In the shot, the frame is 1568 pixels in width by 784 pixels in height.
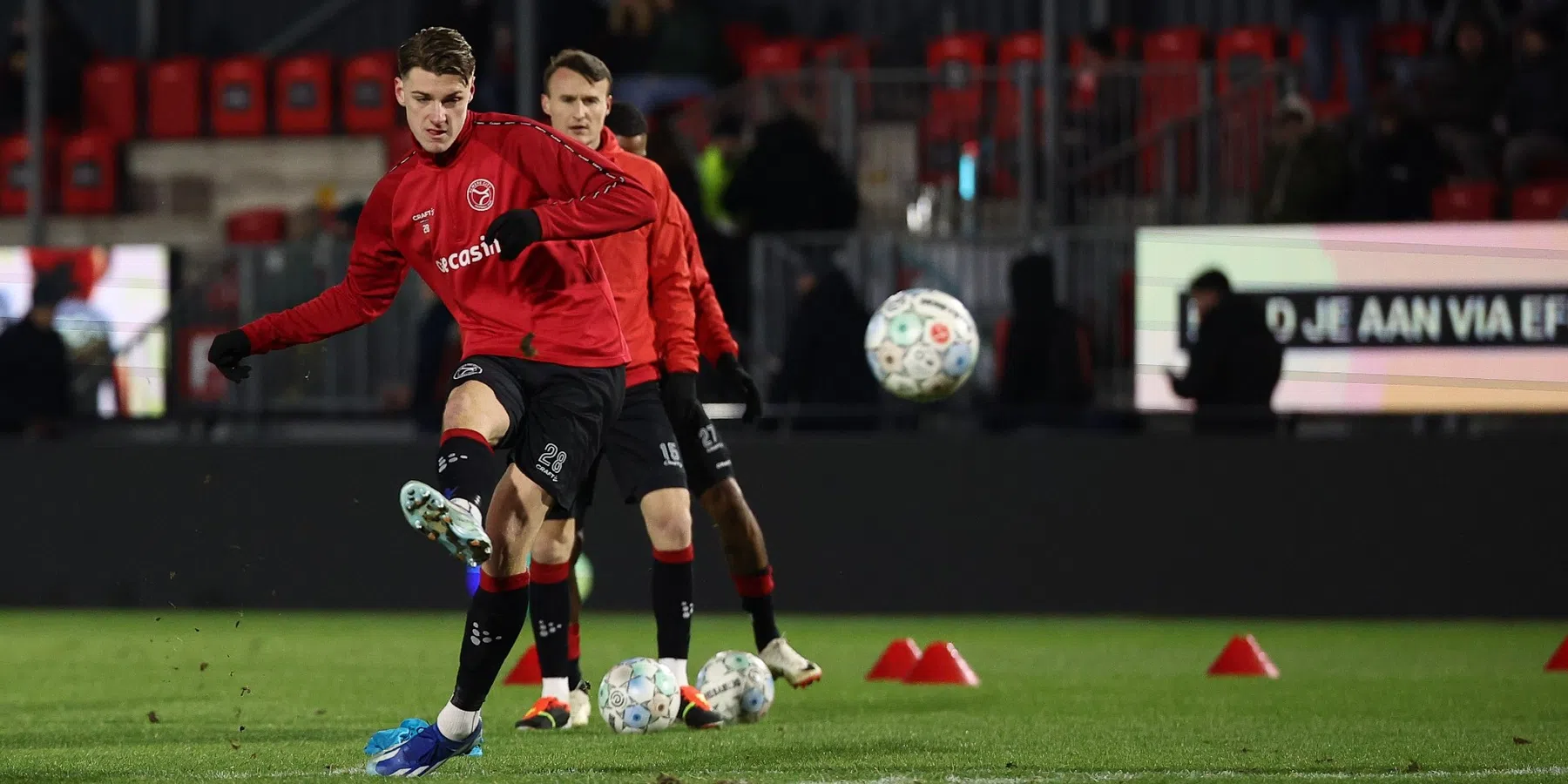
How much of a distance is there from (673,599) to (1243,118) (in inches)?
312

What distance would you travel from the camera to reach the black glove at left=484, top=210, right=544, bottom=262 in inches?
211

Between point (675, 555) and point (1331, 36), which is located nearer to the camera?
point (675, 555)

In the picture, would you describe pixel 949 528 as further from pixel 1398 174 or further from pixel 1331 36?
pixel 1331 36

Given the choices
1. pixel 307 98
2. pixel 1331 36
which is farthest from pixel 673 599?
pixel 307 98

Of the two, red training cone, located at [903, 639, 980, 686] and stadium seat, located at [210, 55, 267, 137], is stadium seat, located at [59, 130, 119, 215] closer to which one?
stadium seat, located at [210, 55, 267, 137]

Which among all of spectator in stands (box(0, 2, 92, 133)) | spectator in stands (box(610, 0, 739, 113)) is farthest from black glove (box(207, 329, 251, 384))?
spectator in stands (box(0, 2, 92, 133))

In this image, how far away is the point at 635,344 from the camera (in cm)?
690

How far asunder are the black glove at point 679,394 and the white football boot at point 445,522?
195 centimetres

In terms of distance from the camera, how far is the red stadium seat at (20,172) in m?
17.5

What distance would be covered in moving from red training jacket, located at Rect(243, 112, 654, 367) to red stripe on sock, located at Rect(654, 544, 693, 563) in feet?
3.80

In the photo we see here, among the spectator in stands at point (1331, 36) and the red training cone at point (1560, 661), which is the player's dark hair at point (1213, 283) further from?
the spectator in stands at point (1331, 36)

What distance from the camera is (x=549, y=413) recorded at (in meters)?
5.72

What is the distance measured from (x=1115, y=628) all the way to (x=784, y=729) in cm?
525

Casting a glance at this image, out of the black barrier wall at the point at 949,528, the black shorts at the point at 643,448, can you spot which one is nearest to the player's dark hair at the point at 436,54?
the black shorts at the point at 643,448
